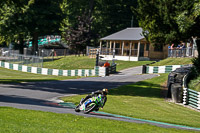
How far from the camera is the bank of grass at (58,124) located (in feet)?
34.8

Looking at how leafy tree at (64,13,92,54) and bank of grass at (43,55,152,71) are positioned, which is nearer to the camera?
bank of grass at (43,55,152,71)

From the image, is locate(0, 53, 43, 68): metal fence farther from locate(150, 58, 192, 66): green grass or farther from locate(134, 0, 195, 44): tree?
locate(134, 0, 195, 44): tree

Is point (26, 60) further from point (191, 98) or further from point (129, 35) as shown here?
point (191, 98)

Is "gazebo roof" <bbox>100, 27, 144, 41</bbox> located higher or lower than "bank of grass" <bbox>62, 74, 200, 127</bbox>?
higher

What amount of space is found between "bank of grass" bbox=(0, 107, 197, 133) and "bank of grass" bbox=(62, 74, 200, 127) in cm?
333

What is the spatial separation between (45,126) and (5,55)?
52.0m

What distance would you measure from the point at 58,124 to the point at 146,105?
9998 mm

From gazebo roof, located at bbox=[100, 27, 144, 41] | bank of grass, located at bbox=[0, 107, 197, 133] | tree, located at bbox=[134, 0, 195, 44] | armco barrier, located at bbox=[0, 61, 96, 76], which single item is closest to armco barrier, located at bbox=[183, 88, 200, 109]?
tree, located at bbox=[134, 0, 195, 44]

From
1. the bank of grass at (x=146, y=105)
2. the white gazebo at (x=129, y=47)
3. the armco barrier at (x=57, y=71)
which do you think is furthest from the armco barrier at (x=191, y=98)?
the white gazebo at (x=129, y=47)

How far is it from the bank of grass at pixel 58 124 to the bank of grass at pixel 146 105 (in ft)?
10.9

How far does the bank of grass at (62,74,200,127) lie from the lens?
16438 mm

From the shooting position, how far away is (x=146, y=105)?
20.6 meters

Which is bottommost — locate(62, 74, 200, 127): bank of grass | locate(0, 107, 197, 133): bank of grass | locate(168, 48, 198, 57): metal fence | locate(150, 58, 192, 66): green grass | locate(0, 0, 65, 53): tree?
locate(62, 74, 200, 127): bank of grass

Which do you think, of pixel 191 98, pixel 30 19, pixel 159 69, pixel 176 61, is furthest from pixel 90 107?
pixel 30 19
